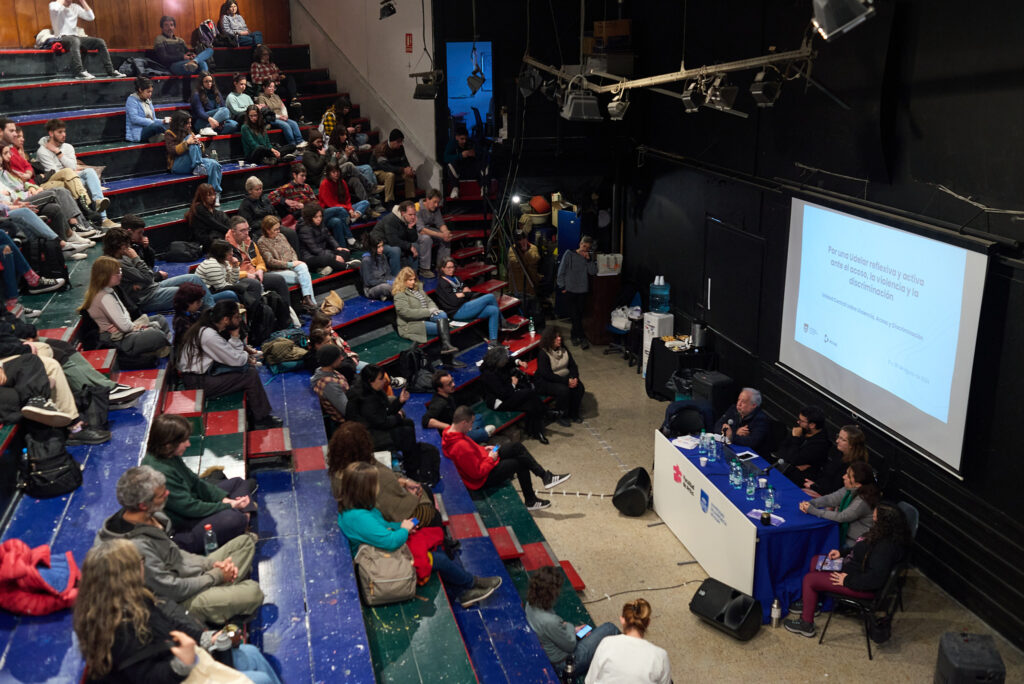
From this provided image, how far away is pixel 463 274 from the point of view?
12008 mm

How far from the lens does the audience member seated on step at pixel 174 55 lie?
1215 centimetres

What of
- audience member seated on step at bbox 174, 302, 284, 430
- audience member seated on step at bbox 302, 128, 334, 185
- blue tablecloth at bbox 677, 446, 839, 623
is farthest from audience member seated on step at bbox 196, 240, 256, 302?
blue tablecloth at bbox 677, 446, 839, 623

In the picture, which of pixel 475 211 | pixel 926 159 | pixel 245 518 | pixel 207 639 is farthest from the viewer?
pixel 475 211

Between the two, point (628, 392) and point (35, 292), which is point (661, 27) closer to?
point (628, 392)

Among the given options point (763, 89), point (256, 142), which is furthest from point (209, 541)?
point (256, 142)

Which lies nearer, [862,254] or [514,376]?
[862,254]

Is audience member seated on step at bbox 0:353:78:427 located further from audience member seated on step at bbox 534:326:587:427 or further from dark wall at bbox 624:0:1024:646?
dark wall at bbox 624:0:1024:646

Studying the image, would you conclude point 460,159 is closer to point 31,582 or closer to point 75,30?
point 75,30

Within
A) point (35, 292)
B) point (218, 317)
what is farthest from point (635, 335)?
point (35, 292)

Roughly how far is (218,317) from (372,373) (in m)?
1.24

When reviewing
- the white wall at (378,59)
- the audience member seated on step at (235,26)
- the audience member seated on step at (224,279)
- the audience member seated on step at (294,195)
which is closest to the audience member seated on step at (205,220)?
the audience member seated on step at (224,279)

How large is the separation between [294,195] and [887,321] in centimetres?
679

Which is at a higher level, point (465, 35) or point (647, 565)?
point (465, 35)

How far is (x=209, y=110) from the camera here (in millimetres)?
11898
